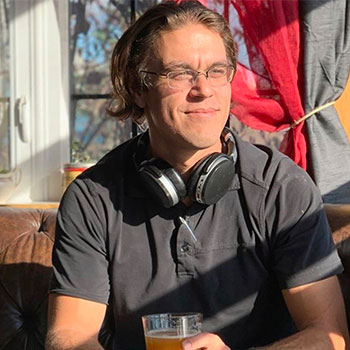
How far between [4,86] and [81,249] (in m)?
1.87

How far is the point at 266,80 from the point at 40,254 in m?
1.19

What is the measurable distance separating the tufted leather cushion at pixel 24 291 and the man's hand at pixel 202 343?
1.00m

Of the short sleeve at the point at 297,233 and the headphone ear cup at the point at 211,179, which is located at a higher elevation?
the headphone ear cup at the point at 211,179

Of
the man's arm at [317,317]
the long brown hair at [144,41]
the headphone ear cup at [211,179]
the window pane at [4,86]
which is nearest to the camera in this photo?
the man's arm at [317,317]

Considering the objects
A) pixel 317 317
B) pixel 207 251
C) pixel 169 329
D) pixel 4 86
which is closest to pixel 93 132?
pixel 4 86

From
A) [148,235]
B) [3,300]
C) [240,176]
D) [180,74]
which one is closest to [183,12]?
[180,74]

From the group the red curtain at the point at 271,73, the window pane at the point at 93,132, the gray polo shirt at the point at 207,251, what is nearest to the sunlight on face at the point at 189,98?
the gray polo shirt at the point at 207,251

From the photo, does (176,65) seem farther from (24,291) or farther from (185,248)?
(24,291)

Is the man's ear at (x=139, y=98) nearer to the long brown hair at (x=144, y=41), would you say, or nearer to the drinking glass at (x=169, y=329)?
the long brown hair at (x=144, y=41)

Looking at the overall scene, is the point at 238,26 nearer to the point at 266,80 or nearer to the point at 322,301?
the point at 266,80

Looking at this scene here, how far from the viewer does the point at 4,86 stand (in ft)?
12.2

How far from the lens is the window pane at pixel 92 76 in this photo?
371cm

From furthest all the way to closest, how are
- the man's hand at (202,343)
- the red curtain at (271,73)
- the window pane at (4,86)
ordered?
the window pane at (4,86), the red curtain at (271,73), the man's hand at (202,343)

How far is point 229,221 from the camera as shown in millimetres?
1996
